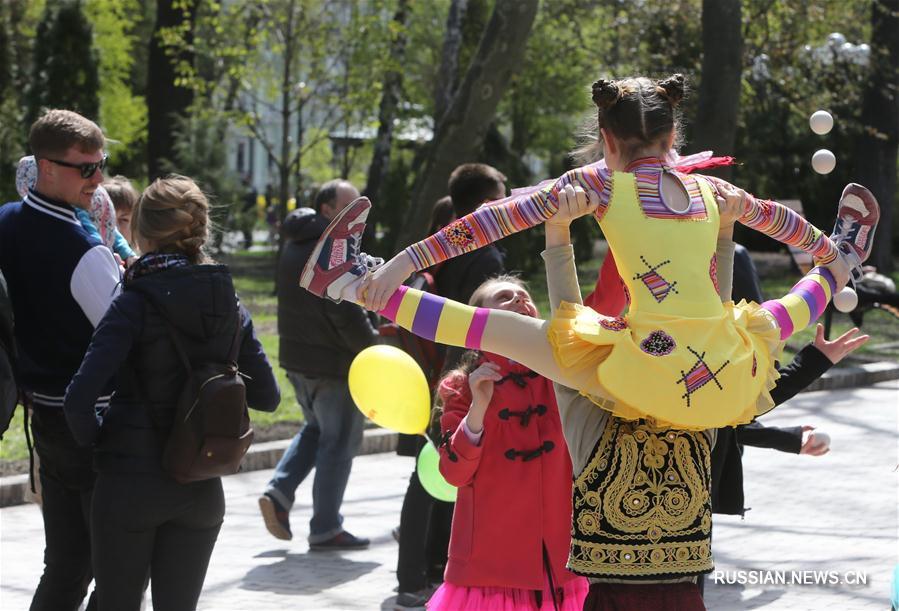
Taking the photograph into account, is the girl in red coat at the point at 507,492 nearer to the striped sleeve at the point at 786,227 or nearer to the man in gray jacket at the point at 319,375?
the striped sleeve at the point at 786,227

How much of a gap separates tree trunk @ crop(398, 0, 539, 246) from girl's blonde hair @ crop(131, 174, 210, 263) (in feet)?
25.1

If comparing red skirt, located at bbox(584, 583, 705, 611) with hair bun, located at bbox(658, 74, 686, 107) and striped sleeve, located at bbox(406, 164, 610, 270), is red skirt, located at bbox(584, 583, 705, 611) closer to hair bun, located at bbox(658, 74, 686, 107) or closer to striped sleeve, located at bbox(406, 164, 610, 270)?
striped sleeve, located at bbox(406, 164, 610, 270)

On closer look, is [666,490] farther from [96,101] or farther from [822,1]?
[96,101]

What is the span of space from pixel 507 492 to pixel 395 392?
1166mm

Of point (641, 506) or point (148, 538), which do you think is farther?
point (148, 538)

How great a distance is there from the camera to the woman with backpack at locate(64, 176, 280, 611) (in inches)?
160

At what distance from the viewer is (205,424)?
4113 mm

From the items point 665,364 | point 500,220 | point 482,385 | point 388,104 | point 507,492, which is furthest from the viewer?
point 388,104

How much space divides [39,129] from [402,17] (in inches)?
697

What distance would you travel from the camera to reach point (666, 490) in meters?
3.41

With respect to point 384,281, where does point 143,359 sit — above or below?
below

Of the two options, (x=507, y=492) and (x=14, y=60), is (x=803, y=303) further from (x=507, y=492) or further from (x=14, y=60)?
(x=14, y=60)

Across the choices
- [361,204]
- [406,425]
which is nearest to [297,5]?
[406,425]

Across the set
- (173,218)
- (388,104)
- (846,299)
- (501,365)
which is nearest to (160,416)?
(173,218)
